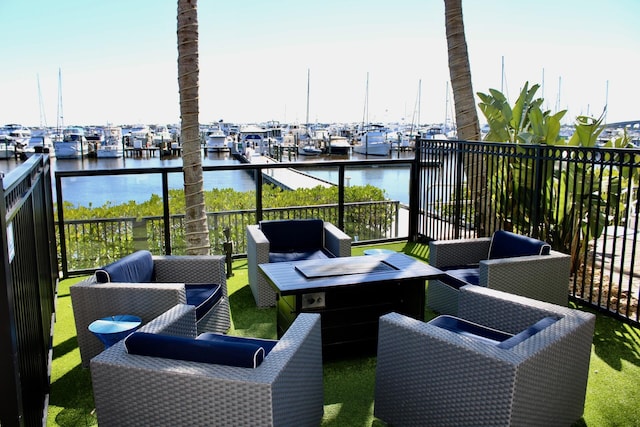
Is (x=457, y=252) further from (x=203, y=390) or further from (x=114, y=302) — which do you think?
(x=203, y=390)

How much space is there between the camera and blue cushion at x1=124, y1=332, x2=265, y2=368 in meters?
2.60

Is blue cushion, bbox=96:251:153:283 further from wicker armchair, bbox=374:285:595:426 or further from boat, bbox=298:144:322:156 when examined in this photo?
boat, bbox=298:144:322:156

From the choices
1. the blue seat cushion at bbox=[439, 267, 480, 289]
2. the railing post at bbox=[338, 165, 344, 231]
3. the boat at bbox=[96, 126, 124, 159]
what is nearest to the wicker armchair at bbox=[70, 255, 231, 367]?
the blue seat cushion at bbox=[439, 267, 480, 289]

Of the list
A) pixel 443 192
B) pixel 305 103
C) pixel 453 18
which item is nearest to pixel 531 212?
pixel 443 192

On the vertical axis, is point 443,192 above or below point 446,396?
above

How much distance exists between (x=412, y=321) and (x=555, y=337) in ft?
2.68

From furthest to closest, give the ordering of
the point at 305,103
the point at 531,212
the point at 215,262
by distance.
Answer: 1. the point at 305,103
2. the point at 531,212
3. the point at 215,262

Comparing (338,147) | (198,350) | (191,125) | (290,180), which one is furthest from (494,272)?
(338,147)

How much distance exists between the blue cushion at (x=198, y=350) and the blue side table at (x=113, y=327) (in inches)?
44.5

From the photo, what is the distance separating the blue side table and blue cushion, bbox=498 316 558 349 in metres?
2.61

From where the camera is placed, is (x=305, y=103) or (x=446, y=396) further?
(x=305, y=103)

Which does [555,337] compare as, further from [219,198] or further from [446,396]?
[219,198]

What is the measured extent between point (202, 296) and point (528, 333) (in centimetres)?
279

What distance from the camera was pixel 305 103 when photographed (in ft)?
210
